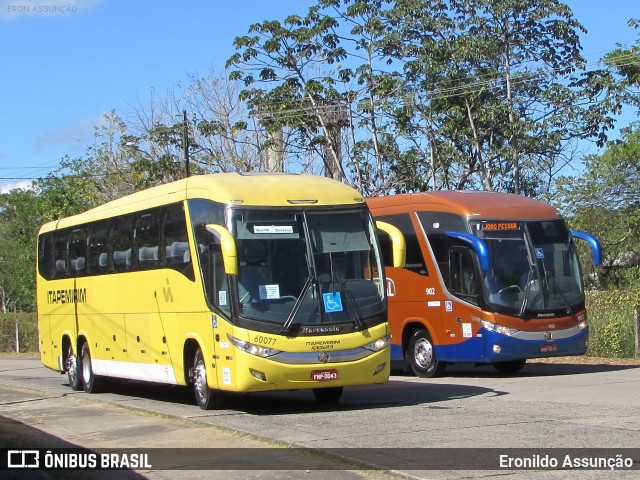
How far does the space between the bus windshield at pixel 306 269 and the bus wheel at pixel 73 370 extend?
8.07 m

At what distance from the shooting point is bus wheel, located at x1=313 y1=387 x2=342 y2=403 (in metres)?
15.2

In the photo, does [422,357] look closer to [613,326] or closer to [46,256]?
[613,326]

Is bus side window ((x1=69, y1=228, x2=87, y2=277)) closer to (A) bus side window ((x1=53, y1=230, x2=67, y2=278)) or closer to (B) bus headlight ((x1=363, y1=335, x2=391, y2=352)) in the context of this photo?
(A) bus side window ((x1=53, y1=230, x2=67, y2=278))

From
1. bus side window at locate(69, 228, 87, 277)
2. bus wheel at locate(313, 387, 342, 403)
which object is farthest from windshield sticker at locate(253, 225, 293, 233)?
bus side window at locate(69, 228, 87, 277)

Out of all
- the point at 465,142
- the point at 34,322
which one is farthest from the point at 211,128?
the point at 34,322

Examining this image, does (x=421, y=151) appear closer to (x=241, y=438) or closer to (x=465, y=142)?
(x=465, y=142)

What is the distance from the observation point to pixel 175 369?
1560cm

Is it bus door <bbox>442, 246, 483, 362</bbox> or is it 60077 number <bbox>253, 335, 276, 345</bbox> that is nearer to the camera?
60077 number <bbox>253, 335, 276, 345</bbox>

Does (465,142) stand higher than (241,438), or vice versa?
(465,142)

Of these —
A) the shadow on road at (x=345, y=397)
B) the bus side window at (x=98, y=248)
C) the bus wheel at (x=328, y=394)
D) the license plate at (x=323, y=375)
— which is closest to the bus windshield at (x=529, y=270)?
the shadow on road at (x=345, y=397)

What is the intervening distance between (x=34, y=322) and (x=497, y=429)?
4159cm

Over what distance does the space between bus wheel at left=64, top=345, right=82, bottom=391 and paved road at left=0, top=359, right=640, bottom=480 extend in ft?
2.57

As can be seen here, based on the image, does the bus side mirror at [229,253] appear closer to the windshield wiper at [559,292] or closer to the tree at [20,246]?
the windshield wiper at [559,292]

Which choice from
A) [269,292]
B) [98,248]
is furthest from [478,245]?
[98,248]
